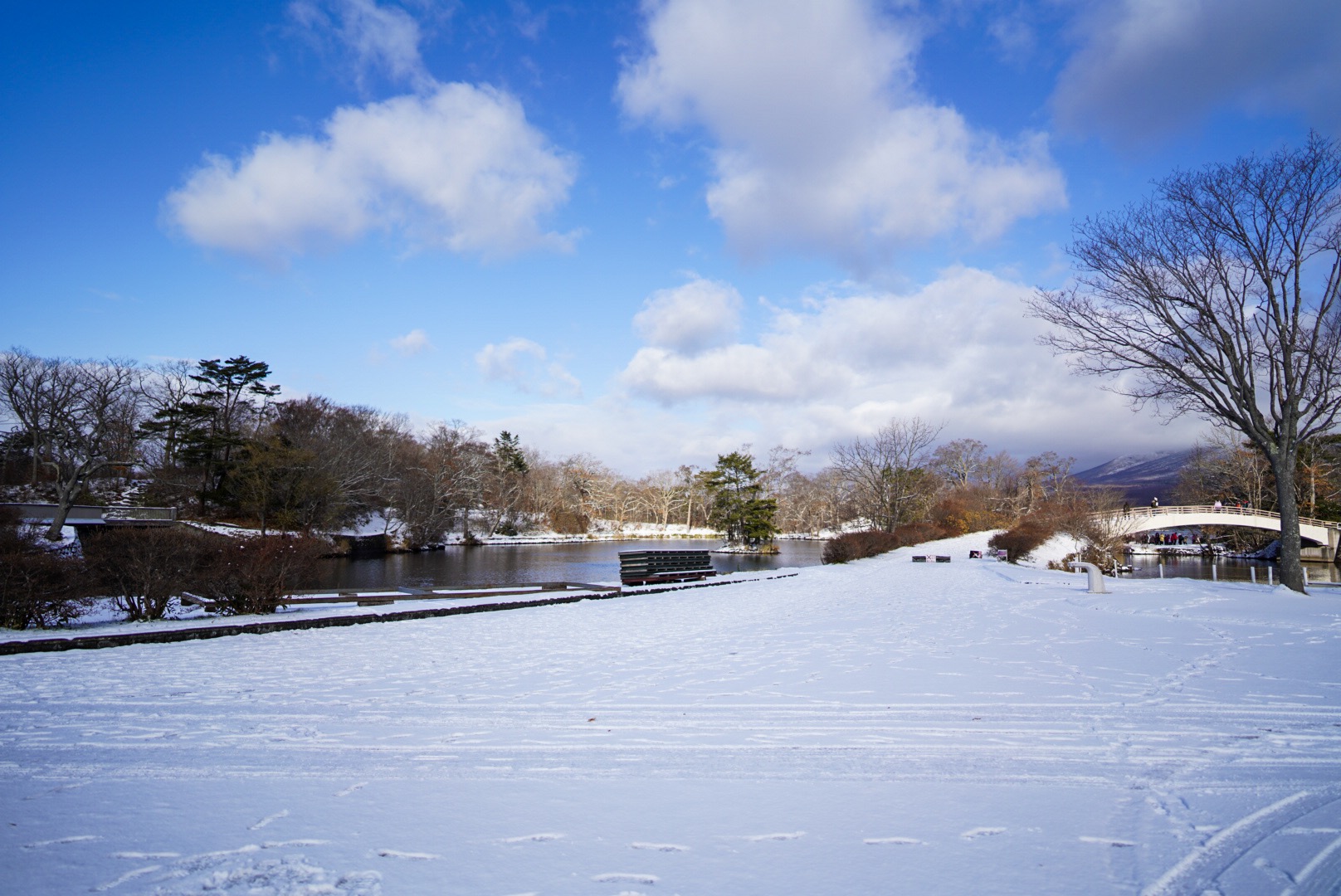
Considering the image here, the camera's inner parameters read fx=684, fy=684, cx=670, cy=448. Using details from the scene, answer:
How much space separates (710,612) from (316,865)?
10.0 meters

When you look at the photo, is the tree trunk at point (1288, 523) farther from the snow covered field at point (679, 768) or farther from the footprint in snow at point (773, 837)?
the footprint in snow at point (773, 837)

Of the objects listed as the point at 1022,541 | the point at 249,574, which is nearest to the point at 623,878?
the point at 249,574

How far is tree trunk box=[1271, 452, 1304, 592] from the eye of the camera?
542 inches

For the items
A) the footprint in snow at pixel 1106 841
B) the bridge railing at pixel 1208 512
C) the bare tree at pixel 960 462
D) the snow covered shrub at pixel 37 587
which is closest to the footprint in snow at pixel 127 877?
the footprint in snow at pixel 1106 841

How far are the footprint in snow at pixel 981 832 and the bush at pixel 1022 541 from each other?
28854 millimetres

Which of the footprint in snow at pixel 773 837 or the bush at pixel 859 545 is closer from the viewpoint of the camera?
the footprint in snow at pixel 773 837

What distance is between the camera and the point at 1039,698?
5555 millimetres

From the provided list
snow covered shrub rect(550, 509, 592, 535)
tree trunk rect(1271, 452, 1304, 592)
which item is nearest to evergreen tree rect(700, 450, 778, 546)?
snow covered shrub rect(550, 509, 592, 535)

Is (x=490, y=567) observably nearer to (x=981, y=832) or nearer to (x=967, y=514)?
(x=981, y=832)

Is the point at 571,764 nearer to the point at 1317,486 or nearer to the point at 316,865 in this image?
the point at 316,865

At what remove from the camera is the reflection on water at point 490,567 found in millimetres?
24422

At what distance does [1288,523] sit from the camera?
14.1m

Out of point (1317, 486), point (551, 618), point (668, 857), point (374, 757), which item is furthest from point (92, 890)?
point (1317, 486)

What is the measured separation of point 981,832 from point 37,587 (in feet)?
40.1
